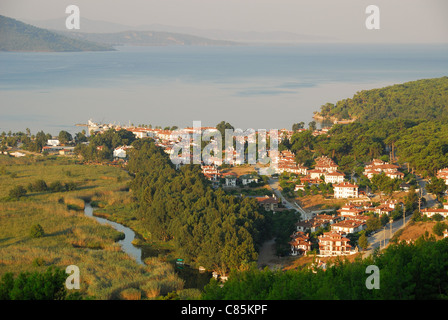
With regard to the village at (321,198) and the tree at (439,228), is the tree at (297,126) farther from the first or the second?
the tree at (439,228)

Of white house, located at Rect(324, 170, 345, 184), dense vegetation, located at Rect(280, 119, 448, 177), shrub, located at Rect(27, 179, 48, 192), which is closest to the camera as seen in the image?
shrub, located at Rect(27, 179, 48, 192)

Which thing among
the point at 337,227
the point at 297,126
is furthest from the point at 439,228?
the point at 297,126

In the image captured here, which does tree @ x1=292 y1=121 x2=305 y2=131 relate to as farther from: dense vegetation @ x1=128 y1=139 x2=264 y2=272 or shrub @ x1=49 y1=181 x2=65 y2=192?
shrub @ x1=49 y1=181 x2=65 y2=192

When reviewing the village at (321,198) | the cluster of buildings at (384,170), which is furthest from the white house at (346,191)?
the cluster of buildings at (384,170)

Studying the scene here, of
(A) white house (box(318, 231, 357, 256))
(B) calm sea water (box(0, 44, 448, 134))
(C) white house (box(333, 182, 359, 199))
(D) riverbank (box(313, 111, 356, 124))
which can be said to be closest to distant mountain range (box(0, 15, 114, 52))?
(B) calm sea water (box(0, 44, 448, 134))

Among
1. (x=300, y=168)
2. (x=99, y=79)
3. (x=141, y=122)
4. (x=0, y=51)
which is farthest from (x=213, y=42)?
(x=300, y=168)
